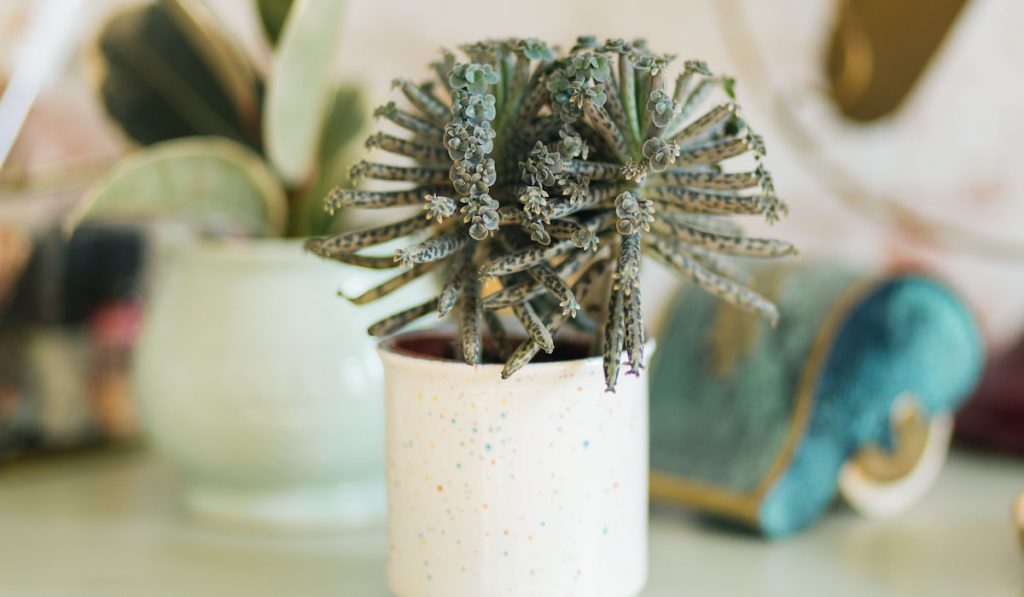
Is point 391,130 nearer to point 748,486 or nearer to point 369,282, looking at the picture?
point 369,282

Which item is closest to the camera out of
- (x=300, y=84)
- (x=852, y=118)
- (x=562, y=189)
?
(x=562, y=189)

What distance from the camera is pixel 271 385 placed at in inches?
21.4

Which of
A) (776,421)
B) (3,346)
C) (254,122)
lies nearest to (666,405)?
(776,421)

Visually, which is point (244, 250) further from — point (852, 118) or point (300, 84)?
point (852, 118)

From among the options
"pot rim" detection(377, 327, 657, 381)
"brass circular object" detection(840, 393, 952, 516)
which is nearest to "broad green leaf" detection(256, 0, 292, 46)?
"pot rim" detection(377, 327, 657, 381)

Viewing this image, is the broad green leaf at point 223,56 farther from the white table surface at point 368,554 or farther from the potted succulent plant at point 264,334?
the white table surface at point 368,554

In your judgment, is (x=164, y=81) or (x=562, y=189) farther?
(x=164, y=81)

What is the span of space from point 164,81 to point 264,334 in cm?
17

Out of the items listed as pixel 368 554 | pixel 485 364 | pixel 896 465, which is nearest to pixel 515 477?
pixel 485 364

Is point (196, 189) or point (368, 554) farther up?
point (196, 189)

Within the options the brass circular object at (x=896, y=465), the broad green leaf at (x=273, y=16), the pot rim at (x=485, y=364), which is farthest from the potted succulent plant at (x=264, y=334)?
the brass circular object at (x=896, y=465)

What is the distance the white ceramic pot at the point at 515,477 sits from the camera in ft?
1.22

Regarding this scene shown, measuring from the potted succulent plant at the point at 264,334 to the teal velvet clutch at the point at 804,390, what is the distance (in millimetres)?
173


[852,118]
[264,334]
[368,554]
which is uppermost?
[852,118]
